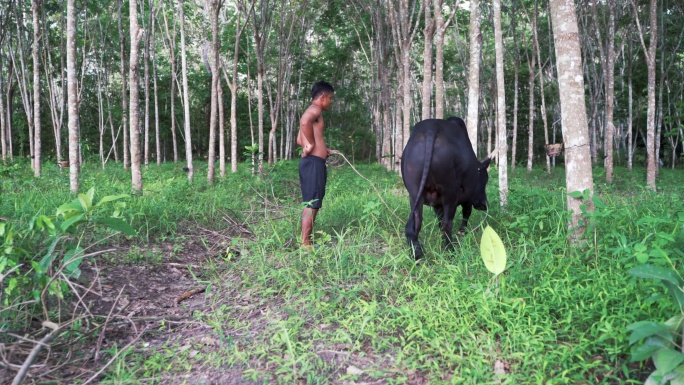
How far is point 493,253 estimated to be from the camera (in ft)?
10.0

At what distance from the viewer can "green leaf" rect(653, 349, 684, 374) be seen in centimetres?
203

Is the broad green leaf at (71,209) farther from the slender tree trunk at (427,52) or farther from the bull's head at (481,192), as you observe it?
the slender tree trunk at (427,52)

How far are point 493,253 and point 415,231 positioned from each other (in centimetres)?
112

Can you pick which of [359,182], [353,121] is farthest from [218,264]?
[353,121]

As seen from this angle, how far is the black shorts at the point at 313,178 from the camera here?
15.4 ft

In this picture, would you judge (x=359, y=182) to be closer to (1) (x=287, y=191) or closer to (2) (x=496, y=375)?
(1) (x=287, y=191)

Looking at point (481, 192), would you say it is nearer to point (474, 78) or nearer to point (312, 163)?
point (312, 163)

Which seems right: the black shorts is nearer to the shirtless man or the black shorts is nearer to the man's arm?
the shirtless man

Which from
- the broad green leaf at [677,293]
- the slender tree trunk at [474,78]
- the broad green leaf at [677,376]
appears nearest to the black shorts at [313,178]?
the slender tree trunk at [474,78]

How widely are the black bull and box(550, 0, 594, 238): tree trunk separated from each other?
3.02 ft

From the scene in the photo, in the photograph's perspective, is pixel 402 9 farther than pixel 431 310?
Yes

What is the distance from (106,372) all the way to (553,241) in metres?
3.63

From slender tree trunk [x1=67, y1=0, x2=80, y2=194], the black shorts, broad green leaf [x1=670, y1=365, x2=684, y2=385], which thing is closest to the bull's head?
the black shorts

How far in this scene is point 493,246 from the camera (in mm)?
3076
